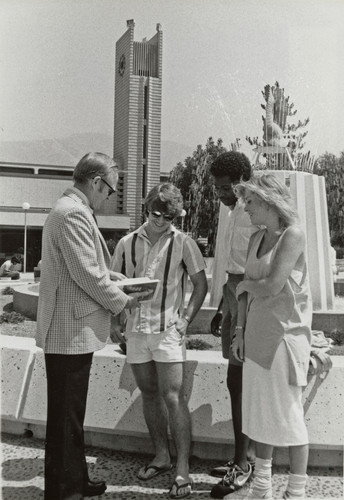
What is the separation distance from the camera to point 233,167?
3.35m

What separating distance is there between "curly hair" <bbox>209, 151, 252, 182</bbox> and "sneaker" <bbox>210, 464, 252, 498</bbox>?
70.8 inches

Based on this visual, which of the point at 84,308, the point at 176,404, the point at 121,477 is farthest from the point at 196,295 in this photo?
the point at 121,477

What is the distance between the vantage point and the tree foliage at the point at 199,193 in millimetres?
44031

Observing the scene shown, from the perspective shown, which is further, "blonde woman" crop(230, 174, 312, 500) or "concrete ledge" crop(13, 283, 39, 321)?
"concrete ledge" crop(13, 283, 39, 321)

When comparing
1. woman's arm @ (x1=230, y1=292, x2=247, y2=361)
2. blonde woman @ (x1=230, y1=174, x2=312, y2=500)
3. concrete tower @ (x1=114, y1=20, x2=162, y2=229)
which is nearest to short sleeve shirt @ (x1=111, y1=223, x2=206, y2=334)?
woman's arm @ (x1=230, y1=292, x2=247, y2=361)

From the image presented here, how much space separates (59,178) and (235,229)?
153 ft

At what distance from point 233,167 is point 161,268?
0.79 m

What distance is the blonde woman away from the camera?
2.83 meters

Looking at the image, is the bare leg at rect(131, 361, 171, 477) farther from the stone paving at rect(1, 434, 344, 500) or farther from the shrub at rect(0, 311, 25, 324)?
the shrub at rect(0, 311, 25, 324)

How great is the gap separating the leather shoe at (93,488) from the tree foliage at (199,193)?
119 feet

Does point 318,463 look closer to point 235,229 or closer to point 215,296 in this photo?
point 235,229

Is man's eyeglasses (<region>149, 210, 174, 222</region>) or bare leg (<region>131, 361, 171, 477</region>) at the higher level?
man's eyeglasses (<region>149, 210, 174, 222</region>)

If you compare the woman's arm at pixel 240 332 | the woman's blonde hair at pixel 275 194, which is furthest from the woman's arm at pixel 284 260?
the woman's arm at pixel 240 332

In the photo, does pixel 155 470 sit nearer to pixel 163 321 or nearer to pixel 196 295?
pixel 163 321
